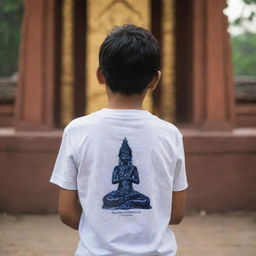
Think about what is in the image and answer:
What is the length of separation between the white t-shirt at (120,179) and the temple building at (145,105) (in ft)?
11.9

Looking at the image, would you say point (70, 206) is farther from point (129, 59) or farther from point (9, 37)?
point (9, 37)

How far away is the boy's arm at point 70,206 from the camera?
4.51ft

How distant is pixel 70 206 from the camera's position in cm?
138

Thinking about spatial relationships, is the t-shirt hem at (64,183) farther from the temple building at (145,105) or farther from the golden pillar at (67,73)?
the golden pillar at (67,73)

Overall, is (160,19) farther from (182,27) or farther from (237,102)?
(237,102)

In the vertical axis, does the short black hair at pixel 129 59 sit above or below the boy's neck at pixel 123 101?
above

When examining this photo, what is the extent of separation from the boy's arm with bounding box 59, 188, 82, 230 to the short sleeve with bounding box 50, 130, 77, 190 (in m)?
0.03

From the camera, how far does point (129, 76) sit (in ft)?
4.32

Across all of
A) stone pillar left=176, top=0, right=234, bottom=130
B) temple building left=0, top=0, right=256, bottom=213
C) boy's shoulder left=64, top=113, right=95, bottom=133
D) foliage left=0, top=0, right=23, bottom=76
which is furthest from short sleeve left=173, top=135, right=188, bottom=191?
foliage left=0, top=0, right=23, bottom=76

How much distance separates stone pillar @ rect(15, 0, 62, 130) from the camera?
5.14 m

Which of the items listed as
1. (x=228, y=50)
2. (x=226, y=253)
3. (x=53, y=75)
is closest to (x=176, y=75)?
(x=228, y=50)

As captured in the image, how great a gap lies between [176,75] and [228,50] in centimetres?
96

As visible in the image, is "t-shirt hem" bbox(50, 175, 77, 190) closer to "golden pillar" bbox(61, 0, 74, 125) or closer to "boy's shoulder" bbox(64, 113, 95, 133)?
"boy's shoulder" bbox(64, 113, 95, 133)

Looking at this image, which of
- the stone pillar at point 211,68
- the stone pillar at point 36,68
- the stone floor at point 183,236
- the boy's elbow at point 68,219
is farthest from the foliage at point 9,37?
the boy's elbow at point 68,219
